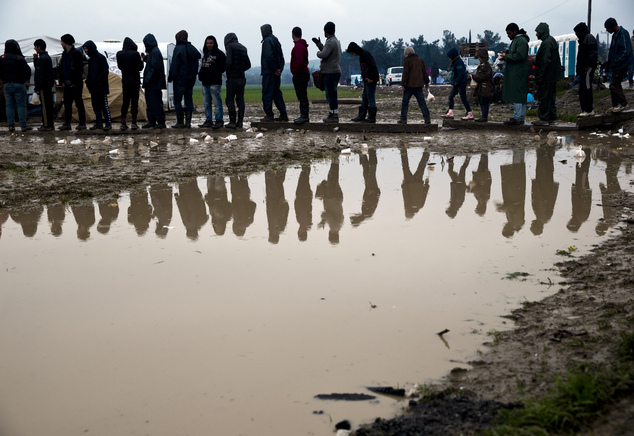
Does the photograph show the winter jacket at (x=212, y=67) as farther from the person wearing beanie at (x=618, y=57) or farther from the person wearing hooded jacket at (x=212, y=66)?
the person wearing beanie at (x=618, y=57)

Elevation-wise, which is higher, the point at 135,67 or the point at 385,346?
the point at 135,67

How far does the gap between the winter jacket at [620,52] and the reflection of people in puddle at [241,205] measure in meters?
7.81

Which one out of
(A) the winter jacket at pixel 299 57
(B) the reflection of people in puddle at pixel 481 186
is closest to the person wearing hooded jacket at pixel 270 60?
(A) the winter jacket at pixel 299 57

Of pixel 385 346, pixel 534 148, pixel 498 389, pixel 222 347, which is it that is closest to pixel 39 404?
pixel 222 347

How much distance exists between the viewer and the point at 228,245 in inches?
195

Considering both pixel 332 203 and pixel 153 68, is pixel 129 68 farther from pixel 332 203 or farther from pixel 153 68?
pixel 332 203

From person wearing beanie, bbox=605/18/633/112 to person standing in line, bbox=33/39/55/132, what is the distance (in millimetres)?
10997

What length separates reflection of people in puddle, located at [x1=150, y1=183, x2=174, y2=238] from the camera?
5.50 m

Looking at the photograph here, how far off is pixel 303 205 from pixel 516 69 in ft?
26.1

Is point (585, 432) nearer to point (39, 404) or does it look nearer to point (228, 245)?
point (39, 404)

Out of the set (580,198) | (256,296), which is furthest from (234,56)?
(256,296)

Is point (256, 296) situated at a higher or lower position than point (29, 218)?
lower

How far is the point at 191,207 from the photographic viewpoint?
20.6 ft

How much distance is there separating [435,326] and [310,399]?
3.02ft
